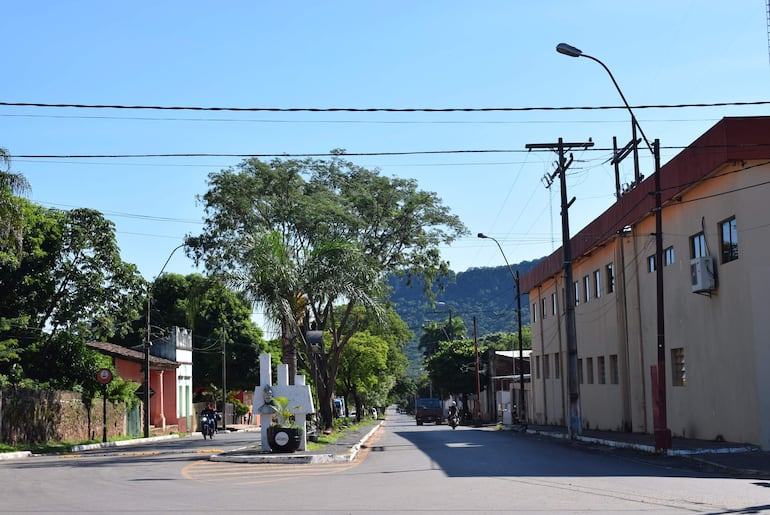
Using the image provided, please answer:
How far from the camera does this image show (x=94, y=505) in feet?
44.9

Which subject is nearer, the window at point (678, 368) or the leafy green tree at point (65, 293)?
the window at point (678, 368)

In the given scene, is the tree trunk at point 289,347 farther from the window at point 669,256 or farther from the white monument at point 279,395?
the window at point 669,256

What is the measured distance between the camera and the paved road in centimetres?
1304

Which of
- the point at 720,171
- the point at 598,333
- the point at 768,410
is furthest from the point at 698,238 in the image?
the point at 598,333

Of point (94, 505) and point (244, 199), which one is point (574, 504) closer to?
point (94, 505)

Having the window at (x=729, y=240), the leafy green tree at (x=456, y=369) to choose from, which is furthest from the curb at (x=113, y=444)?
the leafy green tree at (x=456, y=369)

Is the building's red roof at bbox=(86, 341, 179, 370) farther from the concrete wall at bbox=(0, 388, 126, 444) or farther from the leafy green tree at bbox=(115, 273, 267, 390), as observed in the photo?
the leafy green tree at bbox=(115, 273, 267, 390)

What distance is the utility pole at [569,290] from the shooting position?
33156 mm

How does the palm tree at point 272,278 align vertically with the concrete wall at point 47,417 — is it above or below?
above

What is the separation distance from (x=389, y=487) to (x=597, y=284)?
28.0 m

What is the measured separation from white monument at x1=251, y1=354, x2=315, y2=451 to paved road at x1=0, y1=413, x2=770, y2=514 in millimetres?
1980

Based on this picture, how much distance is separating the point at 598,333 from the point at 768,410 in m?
17.9

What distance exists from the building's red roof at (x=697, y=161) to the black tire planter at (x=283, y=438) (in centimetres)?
1133

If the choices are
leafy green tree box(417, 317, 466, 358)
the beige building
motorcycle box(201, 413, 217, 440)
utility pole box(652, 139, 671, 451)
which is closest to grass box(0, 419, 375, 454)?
motorcycle box(201, 413, 217, 440)
